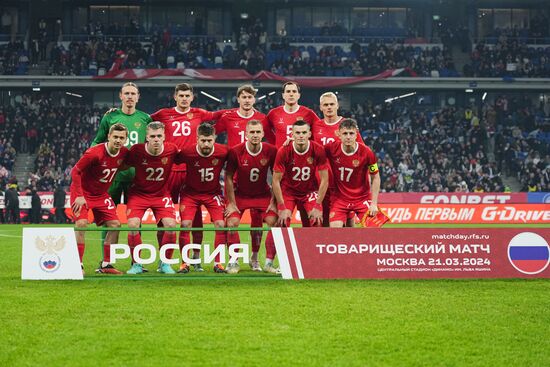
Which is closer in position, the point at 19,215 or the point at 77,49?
the point at 19,215

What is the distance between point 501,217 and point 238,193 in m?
19.6

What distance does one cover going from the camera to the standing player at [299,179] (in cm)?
1037

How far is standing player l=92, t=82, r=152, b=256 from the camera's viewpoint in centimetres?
1095

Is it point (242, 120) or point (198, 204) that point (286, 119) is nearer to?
point (242, 120)

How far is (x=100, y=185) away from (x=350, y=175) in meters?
3.12

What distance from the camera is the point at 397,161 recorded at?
1409 inches

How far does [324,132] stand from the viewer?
11281 millimetres

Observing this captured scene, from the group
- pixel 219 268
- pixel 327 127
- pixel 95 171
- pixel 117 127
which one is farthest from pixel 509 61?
pixel 117 127

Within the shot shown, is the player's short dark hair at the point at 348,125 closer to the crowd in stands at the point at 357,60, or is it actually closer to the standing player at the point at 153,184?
the standing player at the point at 153,184

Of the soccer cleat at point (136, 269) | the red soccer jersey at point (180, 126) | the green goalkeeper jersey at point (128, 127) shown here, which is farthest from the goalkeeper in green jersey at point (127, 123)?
the soccer cleat at point (136, 269)

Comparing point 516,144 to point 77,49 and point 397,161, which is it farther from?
point 77,49

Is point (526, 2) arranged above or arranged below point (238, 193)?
above

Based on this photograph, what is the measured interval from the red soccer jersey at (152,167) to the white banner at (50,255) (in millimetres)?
1344

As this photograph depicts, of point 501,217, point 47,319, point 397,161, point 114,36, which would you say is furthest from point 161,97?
point 47,319
